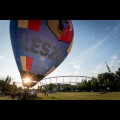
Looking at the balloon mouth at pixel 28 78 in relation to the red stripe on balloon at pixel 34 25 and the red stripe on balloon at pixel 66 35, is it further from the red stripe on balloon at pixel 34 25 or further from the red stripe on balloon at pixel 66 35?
the red stripe on balloon at pixel 66 35

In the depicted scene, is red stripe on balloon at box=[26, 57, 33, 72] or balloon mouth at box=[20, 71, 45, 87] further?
red stripe on balloon at box=[26, 57, 33, 72]

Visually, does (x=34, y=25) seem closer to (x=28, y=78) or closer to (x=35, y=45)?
(x=35, y=45)

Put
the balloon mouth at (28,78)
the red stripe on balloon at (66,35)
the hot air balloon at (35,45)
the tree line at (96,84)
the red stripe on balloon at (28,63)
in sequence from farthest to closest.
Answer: the tree line at (96,84)
the red stripe on balloon at (66,35)
the red stripe on balloon at (28,63)
the balloon mouth at (28,78)
the hot air balloon at (35,45)

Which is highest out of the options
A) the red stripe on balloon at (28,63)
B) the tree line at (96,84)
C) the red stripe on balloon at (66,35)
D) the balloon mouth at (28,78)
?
the tree line at (96,84)

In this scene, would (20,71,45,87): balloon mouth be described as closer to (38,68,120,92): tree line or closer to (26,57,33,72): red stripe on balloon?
(26,57,33,72): red stripe on balloon

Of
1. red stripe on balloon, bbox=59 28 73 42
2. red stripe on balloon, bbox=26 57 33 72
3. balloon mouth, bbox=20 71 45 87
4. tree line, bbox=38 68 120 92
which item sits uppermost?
tree line, bbox=38 68 120 92

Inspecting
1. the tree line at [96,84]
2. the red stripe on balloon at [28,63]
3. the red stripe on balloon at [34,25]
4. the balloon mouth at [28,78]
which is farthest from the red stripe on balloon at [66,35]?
the tree line at [96,84]

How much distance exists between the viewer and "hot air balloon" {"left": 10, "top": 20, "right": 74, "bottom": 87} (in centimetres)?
842

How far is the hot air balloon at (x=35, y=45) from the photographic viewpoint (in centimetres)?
842

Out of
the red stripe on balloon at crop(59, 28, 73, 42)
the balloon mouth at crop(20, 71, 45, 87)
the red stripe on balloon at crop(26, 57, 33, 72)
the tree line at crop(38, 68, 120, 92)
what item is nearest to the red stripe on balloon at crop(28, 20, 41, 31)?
the red stripe on balloon at crop(59, 28, 73, 42)

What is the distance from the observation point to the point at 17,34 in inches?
344

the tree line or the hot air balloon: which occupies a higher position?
the tree line
